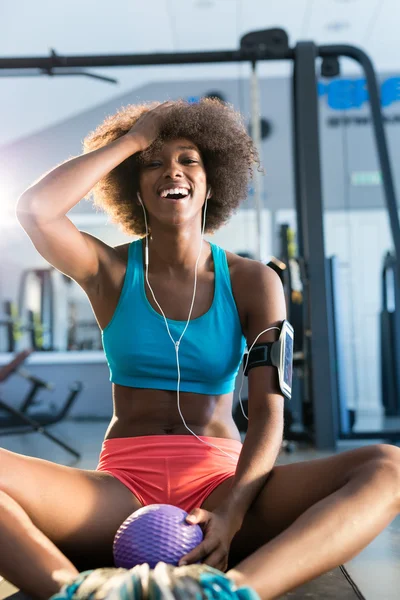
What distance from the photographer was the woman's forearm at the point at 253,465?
4.87ft

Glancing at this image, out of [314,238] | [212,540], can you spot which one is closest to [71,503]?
[212,540]

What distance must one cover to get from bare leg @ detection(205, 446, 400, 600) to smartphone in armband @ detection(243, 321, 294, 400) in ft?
0.67

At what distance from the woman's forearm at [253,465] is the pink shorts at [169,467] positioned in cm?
11

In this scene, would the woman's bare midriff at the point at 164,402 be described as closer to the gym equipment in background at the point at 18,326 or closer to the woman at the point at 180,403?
the woman at the point at 180,403

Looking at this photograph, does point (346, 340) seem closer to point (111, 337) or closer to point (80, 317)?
point (80, 317)

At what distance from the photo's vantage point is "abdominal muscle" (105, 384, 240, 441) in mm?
1744

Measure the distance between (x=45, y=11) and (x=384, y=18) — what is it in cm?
326

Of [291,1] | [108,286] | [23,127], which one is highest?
[291,1]

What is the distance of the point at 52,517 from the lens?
4.88 ft

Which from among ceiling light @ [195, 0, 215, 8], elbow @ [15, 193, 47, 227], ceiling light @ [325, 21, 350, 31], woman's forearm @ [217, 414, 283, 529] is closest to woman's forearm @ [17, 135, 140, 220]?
elbow @ [15, 193, 47, 227]

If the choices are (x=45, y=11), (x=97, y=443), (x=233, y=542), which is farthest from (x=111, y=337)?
(x=45, y=11)

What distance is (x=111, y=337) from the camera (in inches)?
70.6

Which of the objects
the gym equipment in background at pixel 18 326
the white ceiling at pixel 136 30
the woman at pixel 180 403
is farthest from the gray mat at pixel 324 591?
the gym equipment in background at pixel 18 326

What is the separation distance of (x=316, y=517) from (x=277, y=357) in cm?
46
